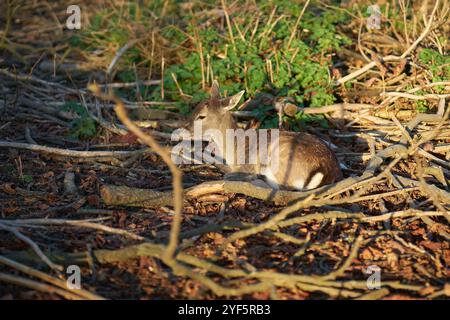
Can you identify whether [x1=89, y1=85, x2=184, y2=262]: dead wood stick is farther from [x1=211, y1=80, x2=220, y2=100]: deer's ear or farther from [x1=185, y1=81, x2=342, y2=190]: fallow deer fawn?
[x1=211, y1=80, x2=220, y2=100]: deer's ear

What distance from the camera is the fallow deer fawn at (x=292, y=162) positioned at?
6199 millimetres

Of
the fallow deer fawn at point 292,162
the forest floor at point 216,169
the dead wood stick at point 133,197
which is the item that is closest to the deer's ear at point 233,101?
the fallow deer fawn at point 292,162

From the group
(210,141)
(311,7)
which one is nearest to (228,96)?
(210,141)

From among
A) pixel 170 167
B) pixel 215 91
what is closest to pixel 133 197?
pixel 215 91

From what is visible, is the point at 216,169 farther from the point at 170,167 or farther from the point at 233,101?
the point at 170,167

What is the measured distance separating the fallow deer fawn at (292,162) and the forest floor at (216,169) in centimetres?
31

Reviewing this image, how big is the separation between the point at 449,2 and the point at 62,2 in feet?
20.8

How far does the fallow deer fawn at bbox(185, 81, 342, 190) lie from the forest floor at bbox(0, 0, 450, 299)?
313 millimetres

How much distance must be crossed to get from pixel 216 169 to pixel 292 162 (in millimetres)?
1092

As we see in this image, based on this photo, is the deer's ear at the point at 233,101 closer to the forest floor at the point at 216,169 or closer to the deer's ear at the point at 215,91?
the deer's ear at the point at 215,91

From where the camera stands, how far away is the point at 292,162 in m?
6.30
